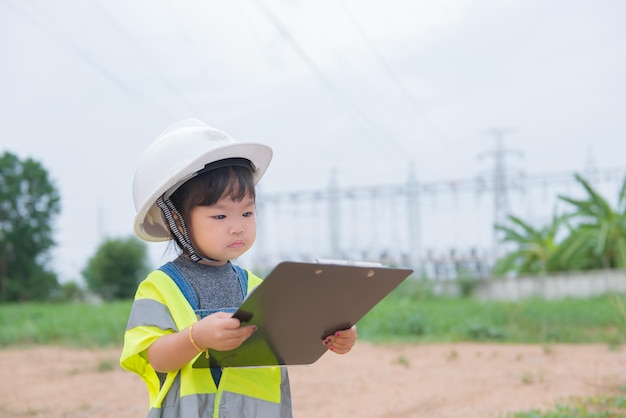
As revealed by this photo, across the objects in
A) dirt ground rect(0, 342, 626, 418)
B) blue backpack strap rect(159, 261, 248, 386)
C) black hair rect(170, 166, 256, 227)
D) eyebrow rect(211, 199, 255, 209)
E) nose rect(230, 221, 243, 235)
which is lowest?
dirt ground rect(0, 342, 626, 418)

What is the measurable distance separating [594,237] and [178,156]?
15881 millimetres

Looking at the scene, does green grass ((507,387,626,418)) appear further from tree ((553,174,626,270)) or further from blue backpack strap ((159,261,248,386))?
tree ((553,174,626,270))

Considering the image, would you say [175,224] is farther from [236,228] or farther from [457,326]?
[457,326]

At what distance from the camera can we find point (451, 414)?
452cm

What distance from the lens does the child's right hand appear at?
1.59 metres

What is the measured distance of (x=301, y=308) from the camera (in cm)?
163

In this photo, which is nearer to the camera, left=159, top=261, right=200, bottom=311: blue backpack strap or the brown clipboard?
the brown clipboard

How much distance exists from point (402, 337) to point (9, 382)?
4.71m

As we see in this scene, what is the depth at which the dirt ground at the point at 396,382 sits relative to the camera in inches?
193

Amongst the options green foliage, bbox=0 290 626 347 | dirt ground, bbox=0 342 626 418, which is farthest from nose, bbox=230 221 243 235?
green foliage, bbox=0 290 626 347

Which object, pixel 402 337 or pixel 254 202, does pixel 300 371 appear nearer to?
pixel 402 337

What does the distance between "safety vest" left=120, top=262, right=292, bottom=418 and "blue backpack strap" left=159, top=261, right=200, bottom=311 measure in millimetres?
14

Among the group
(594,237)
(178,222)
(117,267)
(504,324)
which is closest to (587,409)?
(178,222)

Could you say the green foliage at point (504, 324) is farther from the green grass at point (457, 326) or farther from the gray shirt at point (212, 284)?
the gray shirt at point (212, 284)
